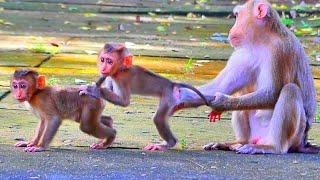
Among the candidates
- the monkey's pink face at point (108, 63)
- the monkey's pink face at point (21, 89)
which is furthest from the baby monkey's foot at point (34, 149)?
the monkey's pink face at point (108, 63)

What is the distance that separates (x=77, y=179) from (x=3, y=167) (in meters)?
0.60

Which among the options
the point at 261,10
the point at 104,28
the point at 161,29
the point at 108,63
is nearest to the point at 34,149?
the point at 108,63

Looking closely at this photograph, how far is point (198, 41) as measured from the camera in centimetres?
1752

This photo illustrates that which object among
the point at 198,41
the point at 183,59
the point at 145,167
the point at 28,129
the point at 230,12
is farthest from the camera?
the point at 230,12

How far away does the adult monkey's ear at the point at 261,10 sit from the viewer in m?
8.12

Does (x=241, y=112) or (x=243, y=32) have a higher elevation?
(x=243, y=32)

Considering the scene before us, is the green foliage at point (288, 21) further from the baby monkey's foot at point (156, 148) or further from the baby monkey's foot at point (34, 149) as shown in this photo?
the baby monkey's foot at point (34, 149)

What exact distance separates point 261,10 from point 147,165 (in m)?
1.65

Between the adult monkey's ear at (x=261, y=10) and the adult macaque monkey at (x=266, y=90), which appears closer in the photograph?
the adult macaque monkey at (x=266, y=90)

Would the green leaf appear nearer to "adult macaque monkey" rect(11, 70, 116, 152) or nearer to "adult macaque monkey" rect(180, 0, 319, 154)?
"adult macaque monkey" rect(180, 0, 319, 154)

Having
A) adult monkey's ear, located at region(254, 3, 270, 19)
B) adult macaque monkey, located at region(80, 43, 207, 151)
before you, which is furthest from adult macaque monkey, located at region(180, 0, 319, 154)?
adult macaque monkey, located at region(80, 43, 207, 151)

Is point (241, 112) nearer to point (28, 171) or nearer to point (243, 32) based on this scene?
point (243, 32)

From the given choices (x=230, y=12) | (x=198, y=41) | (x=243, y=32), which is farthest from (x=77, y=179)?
(x=230, y=12)

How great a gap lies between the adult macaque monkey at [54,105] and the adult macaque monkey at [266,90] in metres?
0.67
